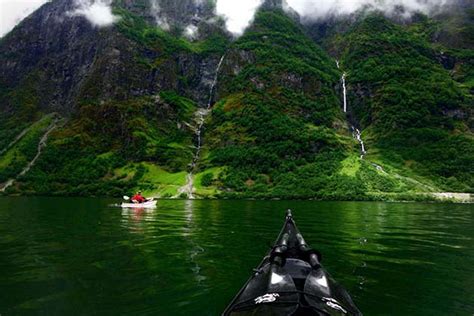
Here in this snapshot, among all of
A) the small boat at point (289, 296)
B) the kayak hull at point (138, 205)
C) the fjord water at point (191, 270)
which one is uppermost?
the small boat at point (289, 296)

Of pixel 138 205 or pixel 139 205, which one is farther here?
pixel 139 205

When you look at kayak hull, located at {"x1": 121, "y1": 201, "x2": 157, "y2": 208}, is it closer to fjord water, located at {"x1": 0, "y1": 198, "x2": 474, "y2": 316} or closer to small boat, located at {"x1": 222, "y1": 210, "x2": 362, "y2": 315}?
fjord water, located at {"x1": 0, "y1": 198, "x2": 474, "y2": 316}

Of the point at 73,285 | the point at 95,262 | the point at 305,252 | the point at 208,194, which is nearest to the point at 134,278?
the point at 73,285

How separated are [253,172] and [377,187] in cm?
5964

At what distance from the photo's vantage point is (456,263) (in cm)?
2678

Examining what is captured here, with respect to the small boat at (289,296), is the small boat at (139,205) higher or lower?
lower

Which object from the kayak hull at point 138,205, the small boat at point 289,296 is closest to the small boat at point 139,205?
the kayak hull at point 138,205

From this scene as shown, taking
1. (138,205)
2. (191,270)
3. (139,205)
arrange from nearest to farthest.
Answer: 1. (191,270)
2. (138,205)
3. (139,205)

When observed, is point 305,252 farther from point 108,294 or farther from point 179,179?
point 179,179

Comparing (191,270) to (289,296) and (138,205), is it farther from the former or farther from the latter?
(138,205)

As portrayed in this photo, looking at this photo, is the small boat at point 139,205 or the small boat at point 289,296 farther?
the small boat at point 139,205

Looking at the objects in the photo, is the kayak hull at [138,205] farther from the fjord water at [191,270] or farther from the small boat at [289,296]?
the small boat at [289,296]

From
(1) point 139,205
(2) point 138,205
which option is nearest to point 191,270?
(2) point 138,205

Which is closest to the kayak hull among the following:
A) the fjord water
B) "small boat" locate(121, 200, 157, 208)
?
"small boat" locate(121, 200, 157, 208)
